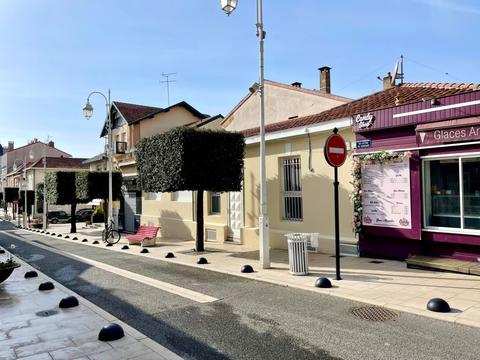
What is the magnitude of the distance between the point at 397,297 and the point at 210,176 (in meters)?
7.76

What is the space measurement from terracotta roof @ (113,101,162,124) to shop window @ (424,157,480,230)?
951 inches

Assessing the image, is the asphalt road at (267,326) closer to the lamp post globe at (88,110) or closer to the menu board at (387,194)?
the menu board at (387,194)

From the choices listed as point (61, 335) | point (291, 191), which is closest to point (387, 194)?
point (291, 191)

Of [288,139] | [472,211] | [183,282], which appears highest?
[288,139]

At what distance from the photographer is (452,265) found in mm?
8703

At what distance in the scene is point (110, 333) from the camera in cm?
524

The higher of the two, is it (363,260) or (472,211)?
(472,211)

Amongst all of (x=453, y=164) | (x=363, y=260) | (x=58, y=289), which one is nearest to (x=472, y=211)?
(x=453, y=164)

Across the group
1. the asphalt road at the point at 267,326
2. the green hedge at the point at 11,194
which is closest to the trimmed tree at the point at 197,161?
the asphalt road at the point at 267,326

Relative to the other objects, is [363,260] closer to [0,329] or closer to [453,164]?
[453,164]

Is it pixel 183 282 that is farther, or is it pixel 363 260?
pixel 363 260

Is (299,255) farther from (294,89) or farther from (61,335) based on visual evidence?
(294,89)

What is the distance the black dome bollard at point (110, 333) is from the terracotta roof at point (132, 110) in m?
26.1

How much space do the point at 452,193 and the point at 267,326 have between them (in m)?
6.16
